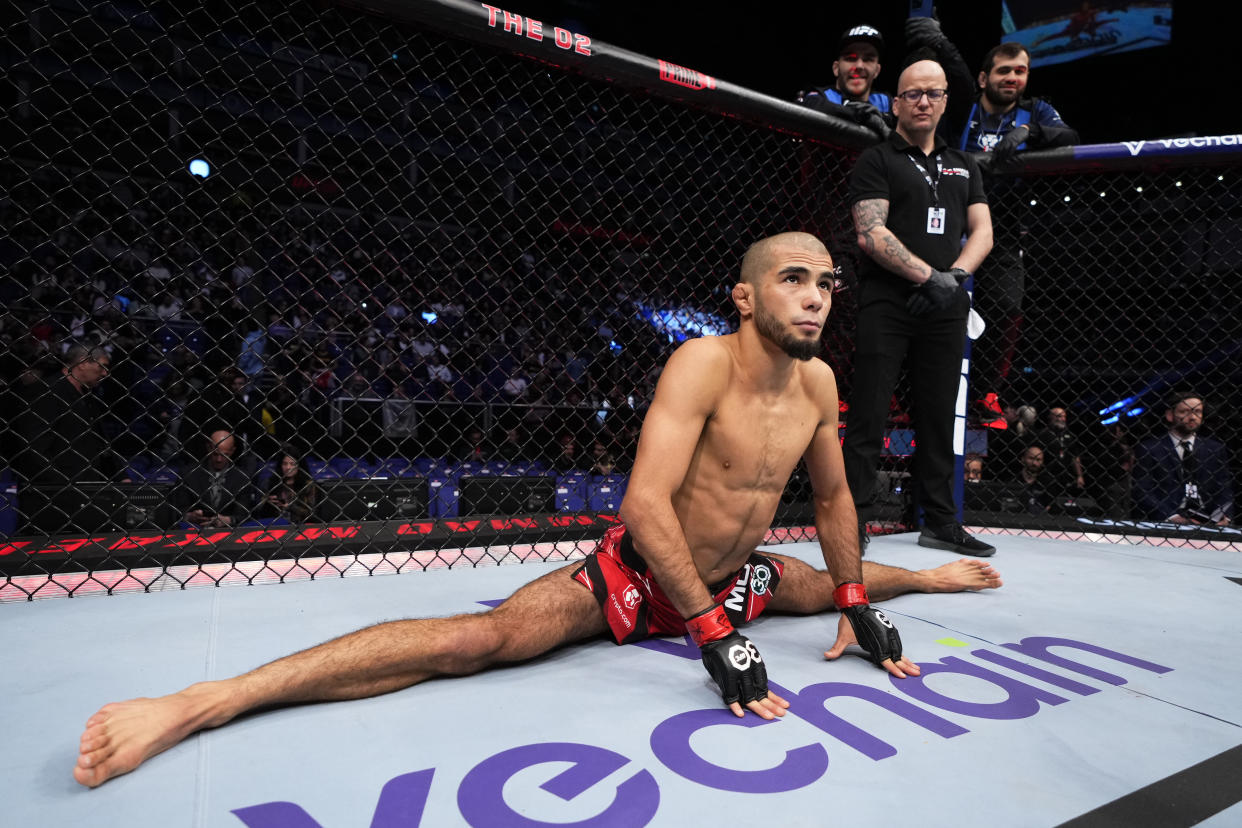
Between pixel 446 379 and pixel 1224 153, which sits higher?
pixel 1224 153

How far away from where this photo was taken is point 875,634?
142cm

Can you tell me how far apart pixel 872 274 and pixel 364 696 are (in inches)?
84.9

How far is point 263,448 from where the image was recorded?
475cm

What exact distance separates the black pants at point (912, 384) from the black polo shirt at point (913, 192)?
0.14m

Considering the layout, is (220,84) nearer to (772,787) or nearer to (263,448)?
(263,448)

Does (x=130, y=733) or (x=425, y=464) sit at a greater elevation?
(x=130, y=733)

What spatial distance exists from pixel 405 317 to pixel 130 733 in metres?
6.65

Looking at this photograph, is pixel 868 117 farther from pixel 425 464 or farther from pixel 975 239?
pixel 425 464

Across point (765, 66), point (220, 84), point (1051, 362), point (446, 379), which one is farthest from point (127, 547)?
point (1051, 362)

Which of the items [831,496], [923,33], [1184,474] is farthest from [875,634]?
[1184,474]

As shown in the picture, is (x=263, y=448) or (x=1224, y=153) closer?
(x=1224, y=153)

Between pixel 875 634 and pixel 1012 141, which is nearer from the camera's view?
pixel 875 634

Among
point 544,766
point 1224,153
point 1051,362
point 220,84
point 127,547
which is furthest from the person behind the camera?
point 1051,362

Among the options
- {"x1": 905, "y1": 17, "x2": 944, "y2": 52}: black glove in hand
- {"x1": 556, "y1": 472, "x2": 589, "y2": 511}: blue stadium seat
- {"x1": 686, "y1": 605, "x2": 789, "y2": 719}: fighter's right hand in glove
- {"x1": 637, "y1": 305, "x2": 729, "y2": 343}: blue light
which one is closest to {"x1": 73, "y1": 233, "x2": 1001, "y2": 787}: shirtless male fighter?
{"x1": 686, "y1": 605, "x2": 789, "y2": 719}: fighter's right hand in glove
